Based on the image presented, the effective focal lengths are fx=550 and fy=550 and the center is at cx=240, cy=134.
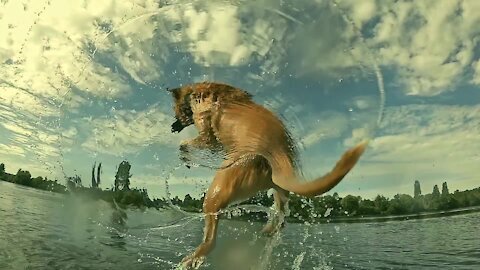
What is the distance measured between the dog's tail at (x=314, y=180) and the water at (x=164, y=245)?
2.15 m

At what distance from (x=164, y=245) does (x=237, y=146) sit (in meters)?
6.58

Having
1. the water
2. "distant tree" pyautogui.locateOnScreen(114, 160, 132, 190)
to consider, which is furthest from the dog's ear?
the water

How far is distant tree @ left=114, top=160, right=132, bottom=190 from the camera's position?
25.1ft

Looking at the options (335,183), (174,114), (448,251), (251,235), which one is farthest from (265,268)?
(448,251)

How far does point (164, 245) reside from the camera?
1254 cm

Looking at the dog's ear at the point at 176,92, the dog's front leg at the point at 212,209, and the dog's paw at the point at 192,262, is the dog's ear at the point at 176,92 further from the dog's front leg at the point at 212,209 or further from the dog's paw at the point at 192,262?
the dog's paw at the point at 192,262

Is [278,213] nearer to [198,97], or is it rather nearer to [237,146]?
[237,146]

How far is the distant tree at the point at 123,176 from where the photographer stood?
765 centimetres

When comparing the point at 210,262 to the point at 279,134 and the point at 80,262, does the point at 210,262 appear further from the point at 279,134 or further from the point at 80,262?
the point at 279,134

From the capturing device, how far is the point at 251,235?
9.07 meters

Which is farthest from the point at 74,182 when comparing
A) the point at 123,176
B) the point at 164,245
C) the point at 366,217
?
the point at 366,217

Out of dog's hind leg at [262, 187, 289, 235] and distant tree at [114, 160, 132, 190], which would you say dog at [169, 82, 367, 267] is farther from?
distant tree at [114, 160, 132, 190]

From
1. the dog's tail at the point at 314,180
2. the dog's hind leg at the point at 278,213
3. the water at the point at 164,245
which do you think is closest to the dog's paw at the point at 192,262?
the water at the point at 164,245

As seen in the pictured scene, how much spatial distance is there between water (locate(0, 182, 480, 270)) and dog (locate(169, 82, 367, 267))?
0.89 meters
